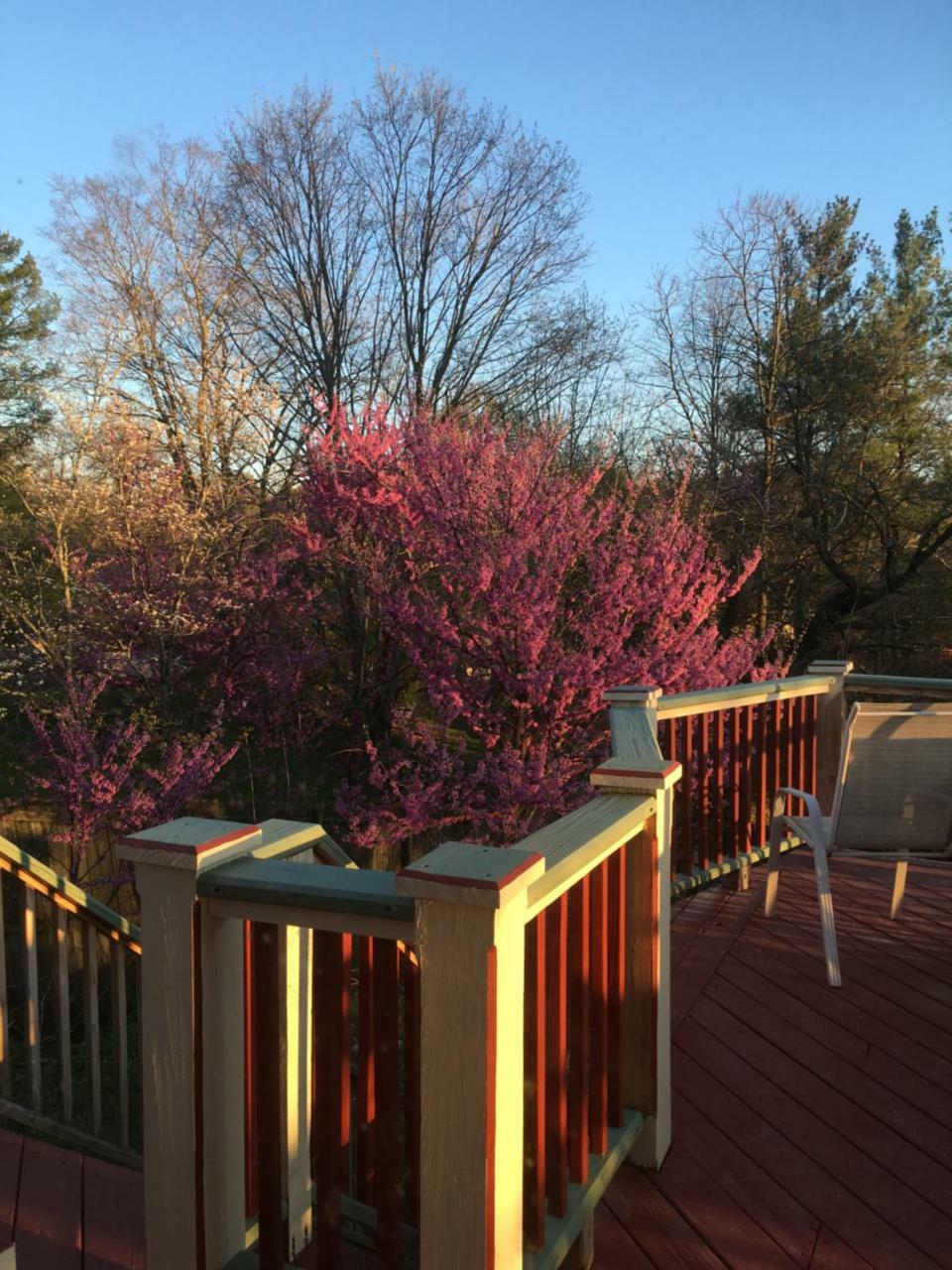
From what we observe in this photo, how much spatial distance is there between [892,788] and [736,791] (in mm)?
831

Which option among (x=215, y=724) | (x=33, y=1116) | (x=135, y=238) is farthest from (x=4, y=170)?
(x=33, y=1116)

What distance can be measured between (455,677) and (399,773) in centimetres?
190

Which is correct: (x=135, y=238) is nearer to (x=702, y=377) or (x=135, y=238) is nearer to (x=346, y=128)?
(x=346, y=128)

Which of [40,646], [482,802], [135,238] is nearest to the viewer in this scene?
[482,802]

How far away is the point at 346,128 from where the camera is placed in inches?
639

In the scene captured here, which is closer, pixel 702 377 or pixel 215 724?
pixel 215 724

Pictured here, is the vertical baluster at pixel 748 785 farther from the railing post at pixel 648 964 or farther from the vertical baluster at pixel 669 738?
the railing post at pixel 648 964

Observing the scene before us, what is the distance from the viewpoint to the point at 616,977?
194 centimetres

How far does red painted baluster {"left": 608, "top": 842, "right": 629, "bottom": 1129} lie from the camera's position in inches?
75.4

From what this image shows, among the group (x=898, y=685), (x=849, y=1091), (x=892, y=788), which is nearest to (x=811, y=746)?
(x=898, y=685)

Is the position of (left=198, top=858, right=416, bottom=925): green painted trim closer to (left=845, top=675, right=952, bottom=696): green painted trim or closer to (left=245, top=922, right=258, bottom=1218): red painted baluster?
(left=245, top=922, right=258, bottom=1218): red painted baluster

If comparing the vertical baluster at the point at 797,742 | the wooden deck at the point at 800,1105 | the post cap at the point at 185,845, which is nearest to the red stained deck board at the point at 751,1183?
the wooden deck at the point at 800,1105

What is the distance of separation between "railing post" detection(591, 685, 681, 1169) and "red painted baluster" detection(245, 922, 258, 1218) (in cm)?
90

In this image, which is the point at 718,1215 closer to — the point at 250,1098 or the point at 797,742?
the point at 250,1098
